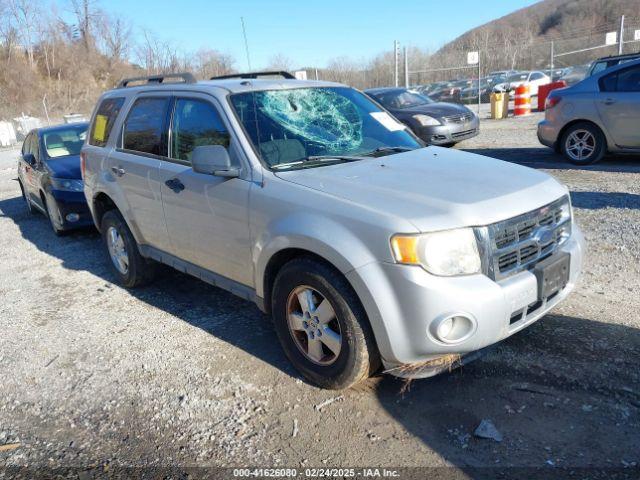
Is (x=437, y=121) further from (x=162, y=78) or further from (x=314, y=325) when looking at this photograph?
(x=314, y=325)

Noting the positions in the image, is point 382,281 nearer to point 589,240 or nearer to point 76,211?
point 589,240

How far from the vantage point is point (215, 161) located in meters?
3.51

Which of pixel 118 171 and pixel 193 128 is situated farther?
pixel 118 171

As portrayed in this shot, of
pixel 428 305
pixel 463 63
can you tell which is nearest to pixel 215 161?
pixel 428 305

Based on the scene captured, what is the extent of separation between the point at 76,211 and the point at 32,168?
5.78 feet

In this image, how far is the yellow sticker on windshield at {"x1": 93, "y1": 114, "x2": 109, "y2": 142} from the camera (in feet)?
17.6

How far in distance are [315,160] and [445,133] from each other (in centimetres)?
901

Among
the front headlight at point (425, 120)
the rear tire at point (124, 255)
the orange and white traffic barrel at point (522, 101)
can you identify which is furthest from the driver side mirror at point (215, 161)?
the orange and white traffic barrel at point (522, 101)

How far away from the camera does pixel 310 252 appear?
3.18 metres

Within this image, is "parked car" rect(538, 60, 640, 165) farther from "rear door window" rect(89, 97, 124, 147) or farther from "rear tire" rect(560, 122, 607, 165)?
"rear door window" rect(89, 97, 124, 147)

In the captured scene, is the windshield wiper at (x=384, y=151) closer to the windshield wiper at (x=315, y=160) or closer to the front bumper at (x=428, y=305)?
the windshield wiper at (x=315, y=160)

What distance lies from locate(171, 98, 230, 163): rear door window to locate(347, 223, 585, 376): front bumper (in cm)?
164

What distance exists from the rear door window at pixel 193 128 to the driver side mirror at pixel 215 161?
0.84 ft

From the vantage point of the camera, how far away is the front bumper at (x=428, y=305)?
2.71 meters
